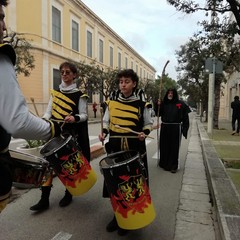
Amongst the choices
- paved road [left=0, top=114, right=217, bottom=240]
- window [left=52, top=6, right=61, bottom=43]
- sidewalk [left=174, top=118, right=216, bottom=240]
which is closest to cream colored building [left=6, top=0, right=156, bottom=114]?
window [left=52, top=6, right=61, bottom=43]

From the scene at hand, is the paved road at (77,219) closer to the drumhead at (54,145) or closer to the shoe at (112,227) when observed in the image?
the shoe at (112,227)

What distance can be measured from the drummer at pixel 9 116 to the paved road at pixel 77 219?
205cm

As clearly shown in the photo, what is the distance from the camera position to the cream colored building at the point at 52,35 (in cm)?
2715

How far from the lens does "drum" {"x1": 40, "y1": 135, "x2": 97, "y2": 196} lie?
3.69 meters

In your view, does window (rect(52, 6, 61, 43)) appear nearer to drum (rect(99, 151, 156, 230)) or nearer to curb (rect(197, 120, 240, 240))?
curb (rect(197, 120, 240, 240))

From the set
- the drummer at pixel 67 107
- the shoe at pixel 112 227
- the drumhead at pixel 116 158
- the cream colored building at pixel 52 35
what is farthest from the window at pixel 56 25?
the shoe at pixel 112 227

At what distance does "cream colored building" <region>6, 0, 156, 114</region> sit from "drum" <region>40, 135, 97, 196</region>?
75.8 feet

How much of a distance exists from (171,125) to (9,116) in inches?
239

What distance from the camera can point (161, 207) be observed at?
4797 millimetres

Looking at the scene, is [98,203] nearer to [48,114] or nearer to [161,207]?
[161,207]

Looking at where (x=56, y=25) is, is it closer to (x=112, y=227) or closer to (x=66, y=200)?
(x=66, y=200)

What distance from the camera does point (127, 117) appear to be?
4.03 metres

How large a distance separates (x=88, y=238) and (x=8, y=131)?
2.30 m

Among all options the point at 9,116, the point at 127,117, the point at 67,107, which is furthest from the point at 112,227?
the point at 9,116
